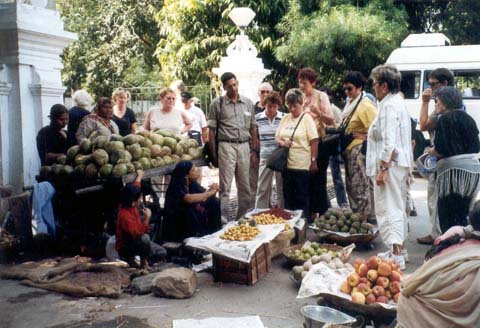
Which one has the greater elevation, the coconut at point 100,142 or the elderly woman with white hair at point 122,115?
the elderly woman with white hair at point 122,115

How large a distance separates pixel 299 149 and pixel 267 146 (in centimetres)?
86

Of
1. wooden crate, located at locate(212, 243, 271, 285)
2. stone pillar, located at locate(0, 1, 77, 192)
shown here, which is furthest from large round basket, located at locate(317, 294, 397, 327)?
stone pillar, located at locate(0, 1, 77, 192)

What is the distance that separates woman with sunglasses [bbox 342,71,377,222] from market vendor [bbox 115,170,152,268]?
2879mm

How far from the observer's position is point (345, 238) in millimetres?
6457

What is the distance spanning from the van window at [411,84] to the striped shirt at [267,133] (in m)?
7.96

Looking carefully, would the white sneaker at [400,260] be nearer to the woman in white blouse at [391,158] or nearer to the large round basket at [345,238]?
the woman in white blouse at [391,158]

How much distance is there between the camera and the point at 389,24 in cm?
1484

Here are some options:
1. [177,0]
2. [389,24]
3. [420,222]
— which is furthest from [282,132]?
[177,0]

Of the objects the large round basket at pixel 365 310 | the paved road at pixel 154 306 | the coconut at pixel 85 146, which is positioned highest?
the coconut at pixel 85 146

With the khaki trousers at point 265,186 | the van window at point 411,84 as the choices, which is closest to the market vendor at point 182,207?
the khaki trousers at point 265,186

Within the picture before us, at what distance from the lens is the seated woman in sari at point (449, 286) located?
3.08 meters

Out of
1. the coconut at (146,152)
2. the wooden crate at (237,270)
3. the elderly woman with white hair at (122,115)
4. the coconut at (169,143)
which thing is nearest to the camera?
the wooden crate at (237,270)

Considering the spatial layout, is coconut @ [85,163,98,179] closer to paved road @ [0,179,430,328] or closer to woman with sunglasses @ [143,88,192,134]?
paved road @ [0,179,430,328]

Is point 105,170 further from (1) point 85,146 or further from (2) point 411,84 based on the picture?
(2) point 411,84
